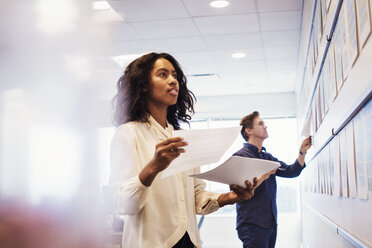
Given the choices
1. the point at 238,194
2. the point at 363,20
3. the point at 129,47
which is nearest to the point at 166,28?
the point at 129,47

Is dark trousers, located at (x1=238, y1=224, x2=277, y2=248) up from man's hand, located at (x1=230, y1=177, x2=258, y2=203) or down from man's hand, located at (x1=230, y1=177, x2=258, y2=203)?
down

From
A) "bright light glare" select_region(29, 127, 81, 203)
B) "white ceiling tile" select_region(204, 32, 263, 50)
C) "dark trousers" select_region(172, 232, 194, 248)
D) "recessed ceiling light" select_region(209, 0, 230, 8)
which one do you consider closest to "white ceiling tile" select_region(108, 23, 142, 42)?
"white ceiling tile" select_region(204, 32, 263, 50)

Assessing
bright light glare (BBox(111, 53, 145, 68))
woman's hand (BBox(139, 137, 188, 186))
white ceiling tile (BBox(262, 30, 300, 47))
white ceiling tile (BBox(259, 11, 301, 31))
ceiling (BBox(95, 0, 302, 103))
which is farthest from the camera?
bright light glare (BBox(111, 53, 145, 68))

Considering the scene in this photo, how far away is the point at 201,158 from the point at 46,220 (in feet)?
1.74

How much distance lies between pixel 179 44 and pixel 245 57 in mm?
924

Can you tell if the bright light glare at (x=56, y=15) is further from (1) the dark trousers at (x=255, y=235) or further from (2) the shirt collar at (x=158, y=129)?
(1) the dark trousers at (x=255, y=235)

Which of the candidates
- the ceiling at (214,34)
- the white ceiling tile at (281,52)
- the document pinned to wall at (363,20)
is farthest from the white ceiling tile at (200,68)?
the document pinned to wall at (363,20)

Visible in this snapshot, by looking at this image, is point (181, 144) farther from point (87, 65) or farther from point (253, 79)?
point (253, 79)

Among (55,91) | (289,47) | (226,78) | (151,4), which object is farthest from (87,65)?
(226,78)

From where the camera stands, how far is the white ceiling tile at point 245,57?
4.84 metres

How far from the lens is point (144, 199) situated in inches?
43.5

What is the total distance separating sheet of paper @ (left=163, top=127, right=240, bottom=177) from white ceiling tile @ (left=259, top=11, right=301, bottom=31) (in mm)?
2876

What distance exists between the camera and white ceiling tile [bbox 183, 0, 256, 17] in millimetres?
3492

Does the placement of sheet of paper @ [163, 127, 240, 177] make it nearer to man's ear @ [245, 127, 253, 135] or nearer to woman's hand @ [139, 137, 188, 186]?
woman's hand @ [139, 137, 188, 186]
